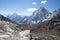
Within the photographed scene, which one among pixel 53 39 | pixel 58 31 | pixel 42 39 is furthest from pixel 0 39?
pixel 58 31

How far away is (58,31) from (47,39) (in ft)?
53.3

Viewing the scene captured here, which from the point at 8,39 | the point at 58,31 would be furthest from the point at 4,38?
the point at 58,31

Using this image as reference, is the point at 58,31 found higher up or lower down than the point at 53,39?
higher up

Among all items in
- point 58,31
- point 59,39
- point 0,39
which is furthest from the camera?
point 58,31

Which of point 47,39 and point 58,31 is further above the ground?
point 58,31

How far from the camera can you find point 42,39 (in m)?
53.9

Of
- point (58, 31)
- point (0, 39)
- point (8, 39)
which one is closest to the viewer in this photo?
point (0, 39)

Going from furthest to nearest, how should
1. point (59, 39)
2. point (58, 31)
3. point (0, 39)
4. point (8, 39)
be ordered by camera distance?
1. point (58, 31)
2. point (8, 39)
3. point (0, 39)
4. point (59, 39)

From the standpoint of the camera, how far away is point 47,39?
52312mm

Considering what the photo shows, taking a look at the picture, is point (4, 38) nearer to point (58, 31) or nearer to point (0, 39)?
point (0, 39)

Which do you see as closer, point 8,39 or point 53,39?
point 53,39

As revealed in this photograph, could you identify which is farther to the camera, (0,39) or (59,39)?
(0,39)

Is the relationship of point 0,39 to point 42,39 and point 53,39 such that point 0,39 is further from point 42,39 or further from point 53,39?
point 53,39

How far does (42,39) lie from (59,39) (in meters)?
6.76
